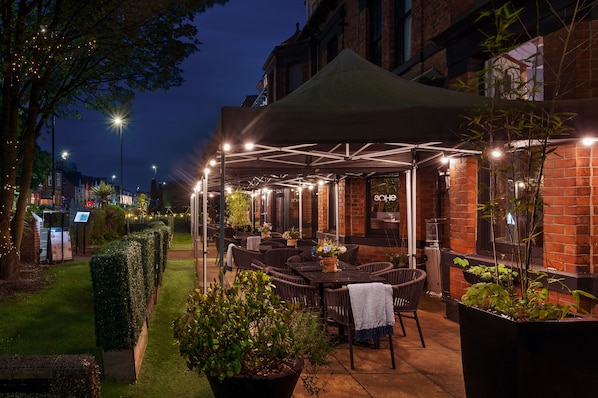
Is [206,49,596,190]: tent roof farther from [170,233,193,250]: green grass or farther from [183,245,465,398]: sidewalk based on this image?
[170,233,193,250]: green grass

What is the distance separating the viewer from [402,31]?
461 inches

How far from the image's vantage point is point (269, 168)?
9.64 metres

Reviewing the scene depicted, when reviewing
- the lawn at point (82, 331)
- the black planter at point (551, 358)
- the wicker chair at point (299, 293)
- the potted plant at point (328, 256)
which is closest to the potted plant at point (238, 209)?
the lawn at point (82, 331)

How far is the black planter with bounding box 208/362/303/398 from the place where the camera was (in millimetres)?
3350

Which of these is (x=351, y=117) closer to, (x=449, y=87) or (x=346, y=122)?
(x=346, y=122)

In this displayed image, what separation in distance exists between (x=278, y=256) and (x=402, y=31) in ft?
19.5

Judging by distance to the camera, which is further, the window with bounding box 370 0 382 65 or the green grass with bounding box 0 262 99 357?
the window with bounding box 370 0 382 65

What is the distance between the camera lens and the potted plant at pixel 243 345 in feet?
11.0

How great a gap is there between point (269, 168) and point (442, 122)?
535 centimetres

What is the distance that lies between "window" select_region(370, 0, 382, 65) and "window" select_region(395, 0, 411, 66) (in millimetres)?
1164

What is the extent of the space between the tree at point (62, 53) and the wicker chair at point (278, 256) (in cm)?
539

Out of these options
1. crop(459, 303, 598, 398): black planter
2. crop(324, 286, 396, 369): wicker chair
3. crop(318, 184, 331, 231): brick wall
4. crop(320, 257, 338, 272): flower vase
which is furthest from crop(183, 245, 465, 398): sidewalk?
crop(318, 184, 331, 231): brick wall

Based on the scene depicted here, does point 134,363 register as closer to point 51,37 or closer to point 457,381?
point 457,381

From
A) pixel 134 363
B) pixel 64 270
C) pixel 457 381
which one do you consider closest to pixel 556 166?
pixel 457 381
